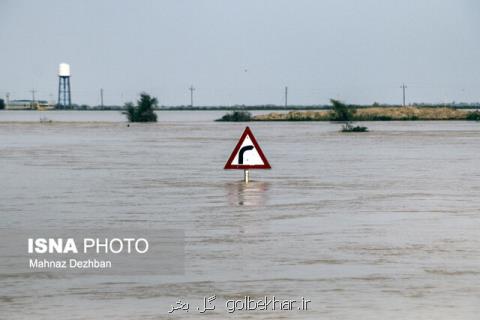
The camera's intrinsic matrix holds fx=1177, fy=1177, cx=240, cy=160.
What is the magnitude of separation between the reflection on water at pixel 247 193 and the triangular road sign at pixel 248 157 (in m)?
0.50

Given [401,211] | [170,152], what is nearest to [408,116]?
[170,152]

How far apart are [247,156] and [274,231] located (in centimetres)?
909

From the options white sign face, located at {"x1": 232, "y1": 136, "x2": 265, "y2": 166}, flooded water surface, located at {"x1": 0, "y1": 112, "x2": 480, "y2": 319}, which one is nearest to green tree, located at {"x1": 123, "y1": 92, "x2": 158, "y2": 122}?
flooded water surface, located at {"x1": 0, "y1": 112, "x2": 480, "y2": 319}

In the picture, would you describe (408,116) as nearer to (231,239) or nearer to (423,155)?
(423,155)

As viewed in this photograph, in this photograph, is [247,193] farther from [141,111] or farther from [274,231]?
[141,111]

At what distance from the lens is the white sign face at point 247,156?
26.0m

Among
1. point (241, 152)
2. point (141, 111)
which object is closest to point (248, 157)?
point (241, 152)

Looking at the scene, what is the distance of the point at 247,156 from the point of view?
2641 centimetres

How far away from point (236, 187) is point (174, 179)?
140 inches

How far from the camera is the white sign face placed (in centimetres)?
2600

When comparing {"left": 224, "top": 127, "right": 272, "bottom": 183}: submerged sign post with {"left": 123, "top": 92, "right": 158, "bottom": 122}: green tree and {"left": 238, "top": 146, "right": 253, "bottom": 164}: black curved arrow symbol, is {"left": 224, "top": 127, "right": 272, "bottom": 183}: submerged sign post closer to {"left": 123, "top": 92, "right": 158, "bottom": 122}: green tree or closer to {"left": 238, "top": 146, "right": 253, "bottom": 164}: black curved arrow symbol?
{"left": 238, "top": 146, "right": 253, "bottom": 164}: black curved arrow symbol

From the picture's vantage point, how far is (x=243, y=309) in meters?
10.7

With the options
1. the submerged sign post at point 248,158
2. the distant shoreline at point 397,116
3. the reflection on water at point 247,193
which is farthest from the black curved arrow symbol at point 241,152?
the distant shoreline at point 397,116

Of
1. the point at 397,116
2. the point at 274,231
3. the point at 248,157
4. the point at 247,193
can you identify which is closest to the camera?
the point at 274,231
